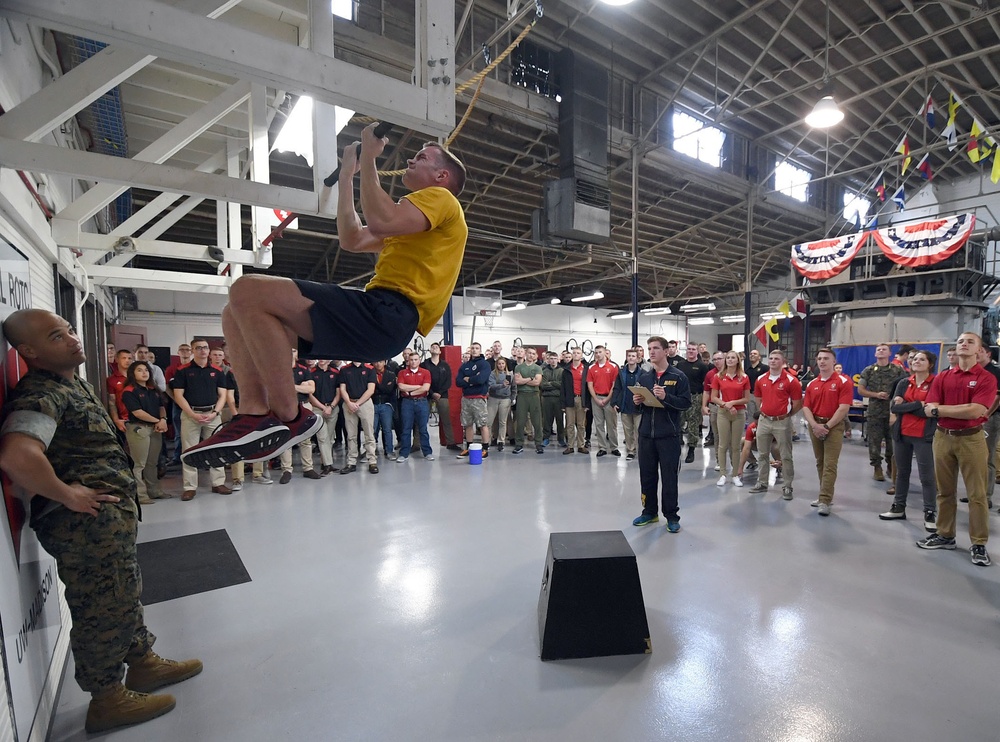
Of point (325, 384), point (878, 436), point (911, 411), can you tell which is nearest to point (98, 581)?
point (325, 384)

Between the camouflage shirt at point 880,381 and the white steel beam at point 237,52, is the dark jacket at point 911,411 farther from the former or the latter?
the white steel beam at point 237,52

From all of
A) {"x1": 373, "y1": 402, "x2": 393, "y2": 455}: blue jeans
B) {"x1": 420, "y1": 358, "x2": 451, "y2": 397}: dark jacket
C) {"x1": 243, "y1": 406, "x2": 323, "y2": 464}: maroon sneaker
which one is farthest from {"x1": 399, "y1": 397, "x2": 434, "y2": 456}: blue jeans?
{"x1": 243, "y1": 406, "x2": 323, "y2": 464}: maroon sneaker

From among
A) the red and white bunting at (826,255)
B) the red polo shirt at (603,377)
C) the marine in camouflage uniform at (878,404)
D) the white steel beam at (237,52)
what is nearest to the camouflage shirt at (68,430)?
the white steel beam at (237,52)

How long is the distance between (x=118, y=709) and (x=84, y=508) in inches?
35.3

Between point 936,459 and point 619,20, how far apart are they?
25.9 ft

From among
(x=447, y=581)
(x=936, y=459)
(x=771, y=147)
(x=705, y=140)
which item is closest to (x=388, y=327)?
(x=447, y=581)

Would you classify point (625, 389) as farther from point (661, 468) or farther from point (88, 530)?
point (88, 530)

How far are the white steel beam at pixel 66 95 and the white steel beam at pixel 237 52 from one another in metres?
0.55

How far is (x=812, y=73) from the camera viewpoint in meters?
9.68

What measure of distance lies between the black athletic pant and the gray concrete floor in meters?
0.23

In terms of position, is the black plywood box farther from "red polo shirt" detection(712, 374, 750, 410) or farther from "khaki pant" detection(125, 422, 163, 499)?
"khaki pant" detection(125, 422, 163, 499)

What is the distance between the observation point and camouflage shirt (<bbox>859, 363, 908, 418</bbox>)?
583 centimetres

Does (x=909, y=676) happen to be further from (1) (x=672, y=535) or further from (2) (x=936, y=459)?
(2) (x=936, y=459)

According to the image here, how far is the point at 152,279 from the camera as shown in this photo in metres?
5.82
